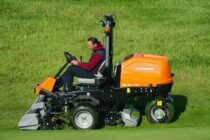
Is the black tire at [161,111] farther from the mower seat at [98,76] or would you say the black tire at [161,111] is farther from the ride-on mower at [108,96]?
the mower seat at [98,76]

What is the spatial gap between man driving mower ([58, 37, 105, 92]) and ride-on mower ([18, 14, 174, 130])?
0.10 m

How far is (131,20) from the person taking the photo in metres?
23.6

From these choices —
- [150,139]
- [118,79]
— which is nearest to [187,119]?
[118,79]

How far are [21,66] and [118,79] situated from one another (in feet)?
19.4

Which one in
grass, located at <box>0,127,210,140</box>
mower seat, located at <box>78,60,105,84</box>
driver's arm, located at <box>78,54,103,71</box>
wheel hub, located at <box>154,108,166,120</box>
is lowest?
wheel hub, located at <box>154,108,166,120</box>

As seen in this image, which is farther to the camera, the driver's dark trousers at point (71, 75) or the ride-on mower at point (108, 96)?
the driver's dark trousers at point (71, 75)

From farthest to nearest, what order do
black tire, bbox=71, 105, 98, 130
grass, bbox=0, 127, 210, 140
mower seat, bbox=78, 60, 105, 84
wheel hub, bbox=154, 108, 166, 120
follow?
wheel hub, bbox=154, 108, 166, 120, mower seat, bbox=78, 60, 105, 84, black tire, bbox=71, 105, 98, 130, grass, bbox=0, 127, 210, 140

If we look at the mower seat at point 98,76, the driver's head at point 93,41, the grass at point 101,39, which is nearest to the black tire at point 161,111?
the grass at point 101,39

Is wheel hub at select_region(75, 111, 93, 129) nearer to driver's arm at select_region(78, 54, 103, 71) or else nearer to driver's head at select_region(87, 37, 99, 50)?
driver's arm at select_region(78, 54, 103, 71)

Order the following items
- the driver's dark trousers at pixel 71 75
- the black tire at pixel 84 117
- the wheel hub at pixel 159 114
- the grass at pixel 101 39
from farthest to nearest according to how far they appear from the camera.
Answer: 1. the grass at pixel 101 39
2. the wheel hub at pixel 159 114
3. the driver's dark trousers at pixel 71 75
4. the black tire at pixel 84 117

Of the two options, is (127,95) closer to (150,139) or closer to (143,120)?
(143,120)

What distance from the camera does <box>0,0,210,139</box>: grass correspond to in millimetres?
14534

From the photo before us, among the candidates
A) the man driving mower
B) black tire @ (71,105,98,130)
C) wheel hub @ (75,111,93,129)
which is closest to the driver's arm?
the man driving mower

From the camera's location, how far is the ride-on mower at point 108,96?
12.0 metres
